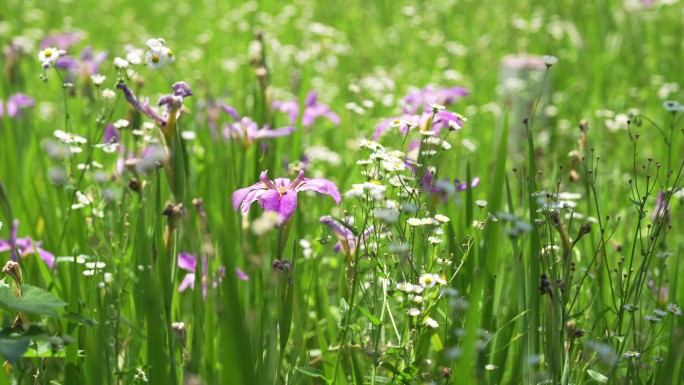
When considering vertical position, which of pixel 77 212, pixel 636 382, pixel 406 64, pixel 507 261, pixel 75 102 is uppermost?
pixel 406 64

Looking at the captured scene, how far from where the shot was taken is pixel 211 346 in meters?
1.35

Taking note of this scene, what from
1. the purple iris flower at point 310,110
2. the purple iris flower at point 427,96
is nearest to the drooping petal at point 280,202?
the purple iris flower at point 427,96

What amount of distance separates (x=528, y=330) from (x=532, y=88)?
100 inches

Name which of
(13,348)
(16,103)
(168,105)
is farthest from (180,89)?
(16,103)

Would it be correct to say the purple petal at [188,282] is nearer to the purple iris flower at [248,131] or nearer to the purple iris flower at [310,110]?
the purple iris flower at [248,131]

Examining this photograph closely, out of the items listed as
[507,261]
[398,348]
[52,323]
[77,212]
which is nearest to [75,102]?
[77,212]

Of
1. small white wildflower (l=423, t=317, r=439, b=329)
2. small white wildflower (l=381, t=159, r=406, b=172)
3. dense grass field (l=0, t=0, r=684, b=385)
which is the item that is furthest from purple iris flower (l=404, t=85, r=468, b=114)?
small white wildflower (l=423, t=317, r=439, b=329)

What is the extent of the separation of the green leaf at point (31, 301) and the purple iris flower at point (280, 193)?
346 millimetres

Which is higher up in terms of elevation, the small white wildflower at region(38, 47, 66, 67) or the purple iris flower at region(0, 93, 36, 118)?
the small white wildflower at region(38, 47, 66, 67)

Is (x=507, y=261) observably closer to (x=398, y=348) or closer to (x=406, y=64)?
(x=398, y=348)

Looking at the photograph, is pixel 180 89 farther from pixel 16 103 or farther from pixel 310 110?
pixel 16 103

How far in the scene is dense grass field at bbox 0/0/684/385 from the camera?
46.9 inches

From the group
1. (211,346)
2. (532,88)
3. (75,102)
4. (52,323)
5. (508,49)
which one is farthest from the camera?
(508,49)

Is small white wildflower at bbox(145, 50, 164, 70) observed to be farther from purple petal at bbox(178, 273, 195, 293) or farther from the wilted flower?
purple petal at bbox(178, 273, 195, 293)
